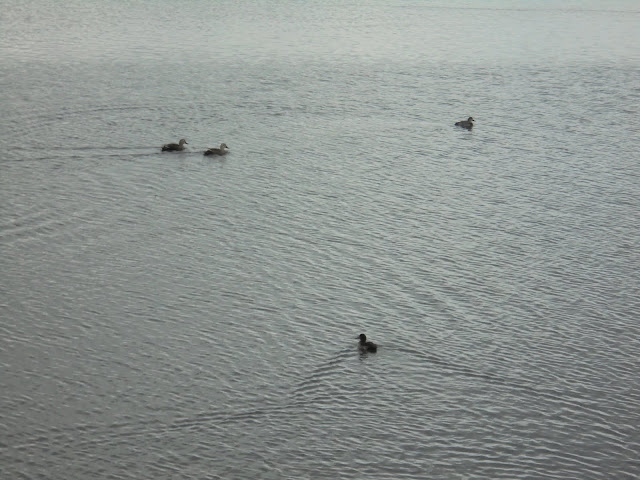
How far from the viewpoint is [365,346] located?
14.0m

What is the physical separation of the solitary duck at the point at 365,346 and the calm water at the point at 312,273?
0.58 ft

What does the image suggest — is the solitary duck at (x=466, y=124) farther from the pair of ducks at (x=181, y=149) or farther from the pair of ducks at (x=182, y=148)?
the pair of ducks at (x=181, y=149)

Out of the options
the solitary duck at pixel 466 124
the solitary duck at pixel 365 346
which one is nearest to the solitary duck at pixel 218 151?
the solitary duck at pixel 466 124

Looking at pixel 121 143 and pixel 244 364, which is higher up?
pixel 121 143

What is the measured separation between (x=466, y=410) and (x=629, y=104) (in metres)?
20.0

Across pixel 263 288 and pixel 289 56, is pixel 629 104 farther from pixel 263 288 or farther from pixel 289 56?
pixel 263 288

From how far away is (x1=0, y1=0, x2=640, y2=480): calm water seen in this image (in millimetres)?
11977

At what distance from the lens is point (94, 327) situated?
14461 mm

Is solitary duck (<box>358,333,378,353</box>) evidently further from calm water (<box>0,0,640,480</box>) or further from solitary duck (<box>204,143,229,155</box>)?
solitary duck (<box>204,143,229,155</box>)

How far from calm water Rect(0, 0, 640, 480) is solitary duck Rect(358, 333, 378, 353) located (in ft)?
0.58

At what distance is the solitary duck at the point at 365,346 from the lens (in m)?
13.9

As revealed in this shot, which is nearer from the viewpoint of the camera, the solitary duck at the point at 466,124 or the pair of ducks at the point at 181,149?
the pair of ducks at the point at 181,149

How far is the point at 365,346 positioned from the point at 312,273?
9.73 ft

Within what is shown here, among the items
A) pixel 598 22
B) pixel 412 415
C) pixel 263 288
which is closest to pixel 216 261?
pixel 263 288
